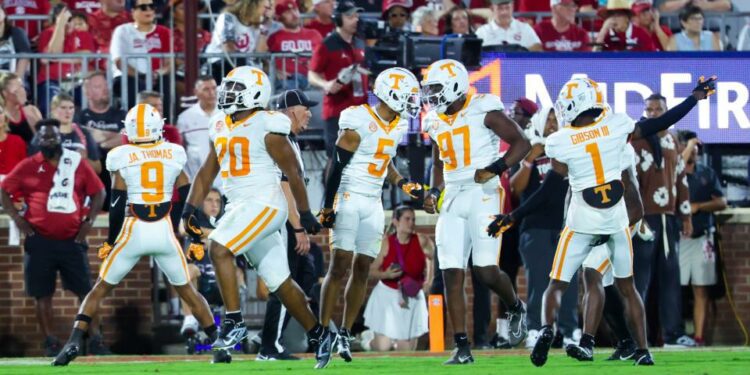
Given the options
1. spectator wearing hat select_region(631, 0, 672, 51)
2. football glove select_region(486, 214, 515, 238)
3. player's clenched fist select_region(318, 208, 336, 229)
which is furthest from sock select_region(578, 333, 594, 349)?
spectator wearing hat select_region(631, 0, 672, 51)

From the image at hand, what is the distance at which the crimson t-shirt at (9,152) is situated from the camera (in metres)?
16.0

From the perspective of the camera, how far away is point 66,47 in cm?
1748

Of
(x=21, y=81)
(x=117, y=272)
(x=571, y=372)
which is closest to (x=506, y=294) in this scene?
(x=571, y=372)

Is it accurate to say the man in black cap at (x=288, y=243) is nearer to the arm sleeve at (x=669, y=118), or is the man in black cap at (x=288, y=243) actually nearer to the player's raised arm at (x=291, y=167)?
the player's raised arm at (x=291, y=167)

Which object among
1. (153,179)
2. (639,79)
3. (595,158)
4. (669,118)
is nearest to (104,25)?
(153,179)

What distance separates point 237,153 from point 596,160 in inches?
101

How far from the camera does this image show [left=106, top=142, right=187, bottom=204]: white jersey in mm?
12719

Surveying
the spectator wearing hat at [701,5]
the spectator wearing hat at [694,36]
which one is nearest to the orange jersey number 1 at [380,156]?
the spectator wearing hat at [694,36]

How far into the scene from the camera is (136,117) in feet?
41.6

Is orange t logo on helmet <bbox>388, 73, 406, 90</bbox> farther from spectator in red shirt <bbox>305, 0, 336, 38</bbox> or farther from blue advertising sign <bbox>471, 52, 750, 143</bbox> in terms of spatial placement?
spectator in red shirt <bbox>305, 0, 336, 38</bbox>

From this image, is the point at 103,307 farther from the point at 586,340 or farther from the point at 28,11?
the point at 586,340

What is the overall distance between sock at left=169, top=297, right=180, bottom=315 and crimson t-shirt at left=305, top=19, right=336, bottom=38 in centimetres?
357

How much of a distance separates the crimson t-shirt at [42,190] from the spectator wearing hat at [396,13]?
12.3ft

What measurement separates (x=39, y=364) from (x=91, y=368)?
2.93 ft
